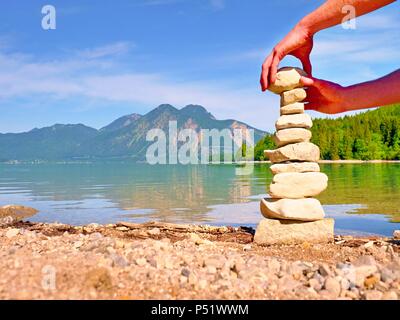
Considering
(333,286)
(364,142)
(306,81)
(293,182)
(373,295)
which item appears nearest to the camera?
(373,295)

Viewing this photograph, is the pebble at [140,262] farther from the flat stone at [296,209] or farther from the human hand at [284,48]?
the human hand at [284,48]

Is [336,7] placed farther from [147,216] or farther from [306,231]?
[147,216]

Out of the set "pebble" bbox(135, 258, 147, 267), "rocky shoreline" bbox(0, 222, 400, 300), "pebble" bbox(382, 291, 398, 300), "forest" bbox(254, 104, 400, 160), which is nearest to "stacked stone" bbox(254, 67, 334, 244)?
"rocky shoreline" bbox(0, 222, 400, 300)

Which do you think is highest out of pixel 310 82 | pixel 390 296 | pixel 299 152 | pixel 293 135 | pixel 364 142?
pixel 364 142

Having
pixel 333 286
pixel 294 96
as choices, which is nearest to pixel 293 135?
pixel 294 96

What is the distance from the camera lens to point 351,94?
9477 millimetres

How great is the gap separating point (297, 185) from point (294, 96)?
1877 mm

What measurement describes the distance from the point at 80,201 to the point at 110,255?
19.2m

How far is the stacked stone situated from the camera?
9.30 meters

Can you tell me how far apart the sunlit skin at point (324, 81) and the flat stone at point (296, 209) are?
2137 millimetres

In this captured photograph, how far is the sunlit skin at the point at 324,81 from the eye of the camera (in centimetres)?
898

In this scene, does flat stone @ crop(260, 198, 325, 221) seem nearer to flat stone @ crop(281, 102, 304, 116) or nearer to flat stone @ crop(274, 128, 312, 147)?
flat stone @ crop(274, 128, 312, 147)

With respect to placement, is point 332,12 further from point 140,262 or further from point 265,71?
point 140,262

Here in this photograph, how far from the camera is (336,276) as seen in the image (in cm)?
527
